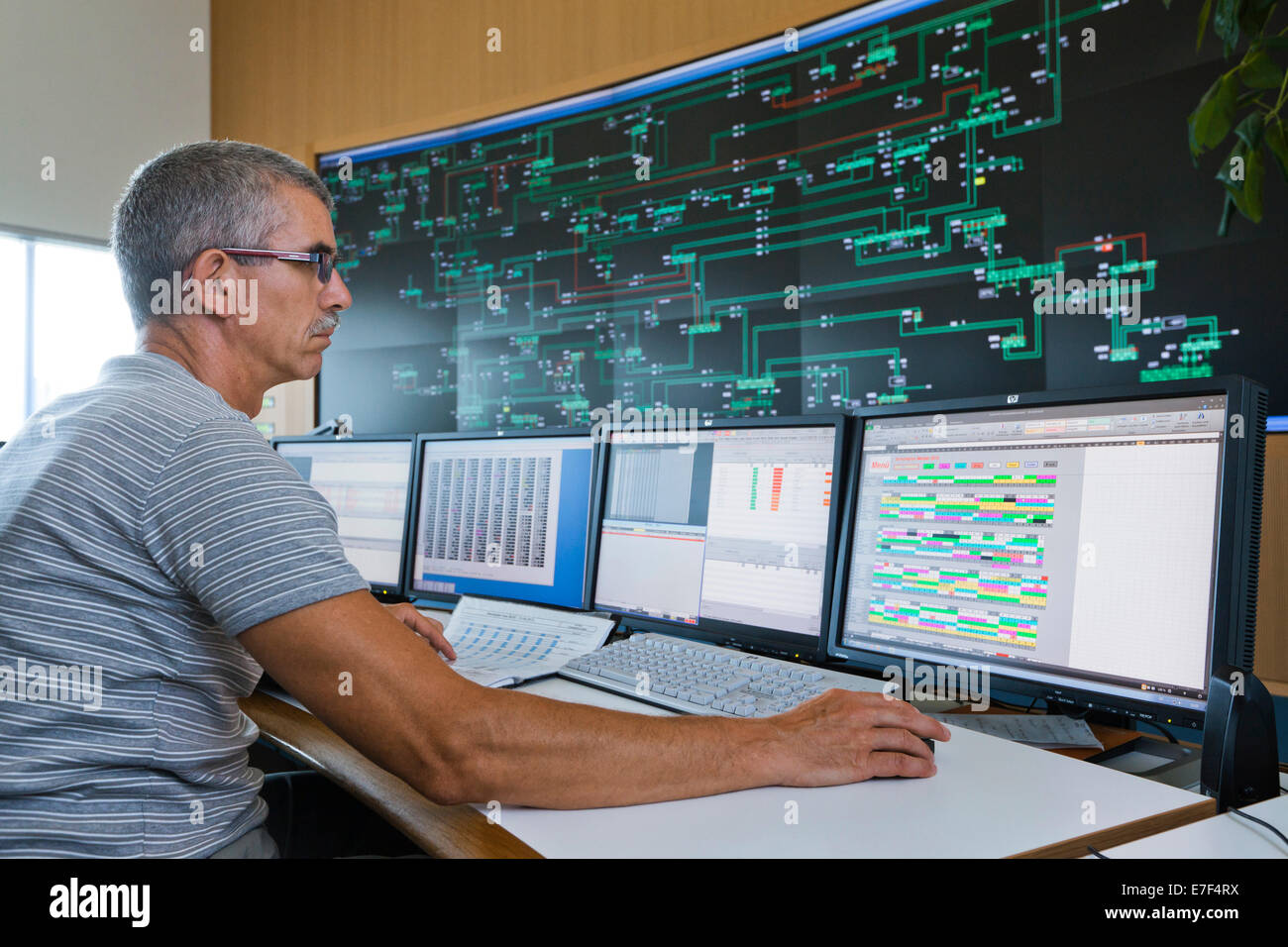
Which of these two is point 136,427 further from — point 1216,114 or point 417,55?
point 417,55

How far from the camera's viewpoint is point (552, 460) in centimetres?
179

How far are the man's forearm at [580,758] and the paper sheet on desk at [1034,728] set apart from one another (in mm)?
374

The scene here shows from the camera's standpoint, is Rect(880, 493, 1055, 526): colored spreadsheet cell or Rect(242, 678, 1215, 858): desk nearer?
Rect(242, 678, 1215, 858): desk

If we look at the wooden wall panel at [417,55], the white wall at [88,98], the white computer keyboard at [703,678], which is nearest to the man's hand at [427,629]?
the white computer keyboard at [703,678]

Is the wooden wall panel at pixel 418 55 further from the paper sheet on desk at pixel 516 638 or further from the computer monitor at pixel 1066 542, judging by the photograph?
the paper sheet on desk at pixel 516 638

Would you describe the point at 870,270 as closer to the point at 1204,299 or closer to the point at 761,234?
the point at 761,234

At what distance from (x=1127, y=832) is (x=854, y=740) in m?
0.24

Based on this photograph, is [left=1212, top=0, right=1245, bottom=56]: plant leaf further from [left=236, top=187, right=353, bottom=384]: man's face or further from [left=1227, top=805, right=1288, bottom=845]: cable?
[left=236, top=187, right=353, bottom=384]: man's face

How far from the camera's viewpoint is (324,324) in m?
1.20

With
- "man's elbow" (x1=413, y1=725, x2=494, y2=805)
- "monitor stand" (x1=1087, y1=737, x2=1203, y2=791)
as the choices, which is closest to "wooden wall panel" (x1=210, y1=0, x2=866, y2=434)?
"monitor stand" (x1=1087, y1=737, x2=1203, y2=791)

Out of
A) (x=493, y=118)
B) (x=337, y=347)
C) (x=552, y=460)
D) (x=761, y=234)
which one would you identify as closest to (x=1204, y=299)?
(x=761, y=234)

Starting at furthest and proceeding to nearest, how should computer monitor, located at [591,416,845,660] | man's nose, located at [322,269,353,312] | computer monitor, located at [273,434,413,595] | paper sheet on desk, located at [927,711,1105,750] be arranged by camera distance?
computer monitor, located at [273,434,413,595]
computer monitor, located at [591,416,845,660]
man's nose, located at [322,269,353,312]
paper sheet on desk, located at [927,711,1105,750]

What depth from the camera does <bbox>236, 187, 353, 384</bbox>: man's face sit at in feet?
3.57

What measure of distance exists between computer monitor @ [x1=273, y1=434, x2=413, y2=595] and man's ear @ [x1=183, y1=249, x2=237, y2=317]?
102cm
